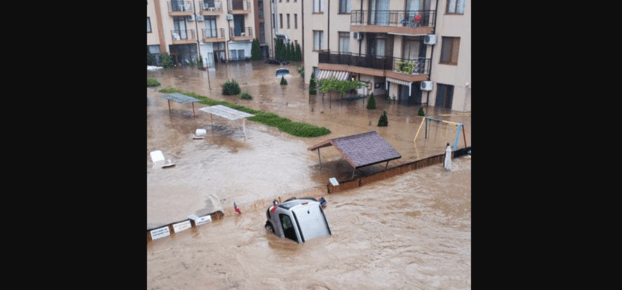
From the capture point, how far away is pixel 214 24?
2136 inches

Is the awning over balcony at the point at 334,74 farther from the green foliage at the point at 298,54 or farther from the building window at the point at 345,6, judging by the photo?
the green foliage at the point at 298,54

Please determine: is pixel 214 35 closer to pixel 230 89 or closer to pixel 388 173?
pixel 230 89

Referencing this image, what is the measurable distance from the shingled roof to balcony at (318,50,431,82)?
522 inches

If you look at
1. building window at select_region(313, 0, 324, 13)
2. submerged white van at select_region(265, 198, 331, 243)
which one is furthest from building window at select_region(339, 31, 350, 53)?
submerged white van at select_region(265, 198, 331, 243)

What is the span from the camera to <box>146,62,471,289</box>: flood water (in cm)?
1162

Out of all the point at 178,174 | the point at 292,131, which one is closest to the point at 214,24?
the point at 292,131

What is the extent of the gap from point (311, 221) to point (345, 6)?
87.7 ft

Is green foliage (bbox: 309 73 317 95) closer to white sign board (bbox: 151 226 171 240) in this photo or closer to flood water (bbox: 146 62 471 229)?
flood water (bbox: 146 62 471 229)

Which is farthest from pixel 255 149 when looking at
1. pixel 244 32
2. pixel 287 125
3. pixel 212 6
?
pixel 244 32

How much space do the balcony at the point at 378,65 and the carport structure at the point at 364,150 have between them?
1325 centimetres

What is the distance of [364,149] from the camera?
1847cm
